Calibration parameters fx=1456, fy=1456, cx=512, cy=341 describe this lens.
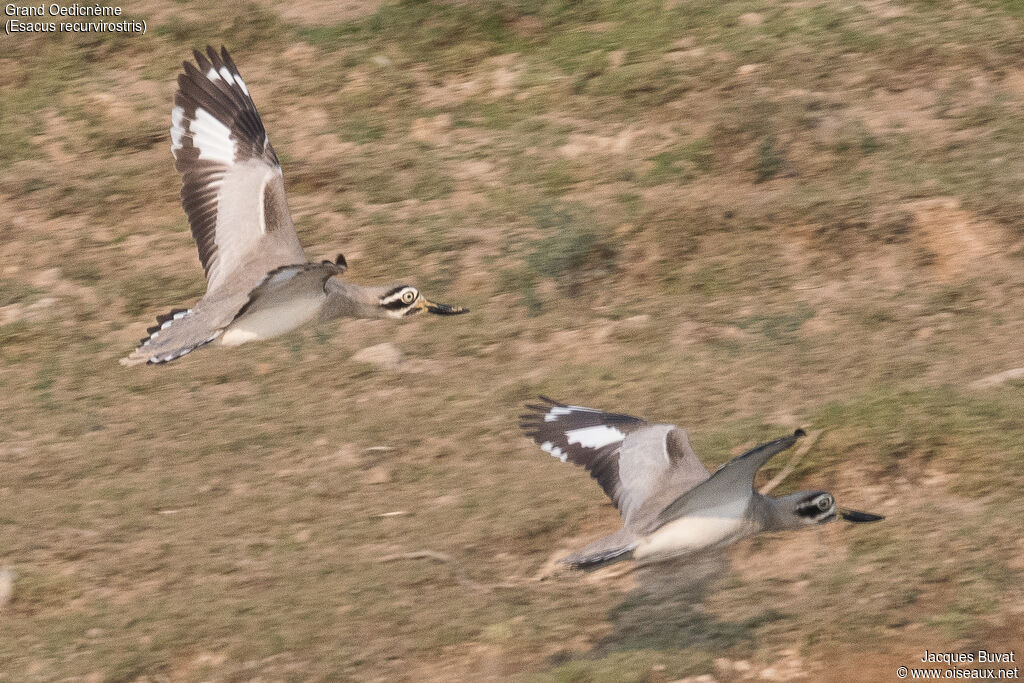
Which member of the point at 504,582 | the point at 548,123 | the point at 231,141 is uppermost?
the point at 231,141

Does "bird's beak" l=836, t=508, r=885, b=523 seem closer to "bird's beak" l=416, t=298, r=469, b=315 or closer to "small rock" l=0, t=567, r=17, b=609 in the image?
"bird's beak" l=416, t=298, r=469, b=315

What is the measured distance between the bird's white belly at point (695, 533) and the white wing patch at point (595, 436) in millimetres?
670

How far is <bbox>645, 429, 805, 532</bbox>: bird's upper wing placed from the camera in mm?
5375

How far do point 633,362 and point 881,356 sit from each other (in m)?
1.34

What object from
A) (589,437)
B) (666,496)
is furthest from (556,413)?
(666,496)

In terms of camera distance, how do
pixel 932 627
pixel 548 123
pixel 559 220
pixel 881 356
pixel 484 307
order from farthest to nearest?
pixel 548 123 → pixel 559 220 → pixel 484 307 → pixel 881 356 → pixel 932 627

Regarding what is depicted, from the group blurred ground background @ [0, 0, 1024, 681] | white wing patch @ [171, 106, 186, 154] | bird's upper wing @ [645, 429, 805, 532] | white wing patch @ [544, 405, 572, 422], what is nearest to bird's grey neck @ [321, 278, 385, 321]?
blurred ground background @ [0, 0, 1024, 681]

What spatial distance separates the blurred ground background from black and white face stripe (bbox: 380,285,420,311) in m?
0.68

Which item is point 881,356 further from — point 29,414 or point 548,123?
point 29,414

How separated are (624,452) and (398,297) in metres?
1.86

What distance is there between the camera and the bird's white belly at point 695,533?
5645mm

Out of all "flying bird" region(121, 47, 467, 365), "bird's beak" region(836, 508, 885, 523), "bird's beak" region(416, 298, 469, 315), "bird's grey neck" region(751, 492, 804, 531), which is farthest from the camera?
"bird's beak" region(416, 298, 469, 315)

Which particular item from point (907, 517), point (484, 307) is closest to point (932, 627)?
point (907, 517)

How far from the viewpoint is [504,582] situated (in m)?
6.41
